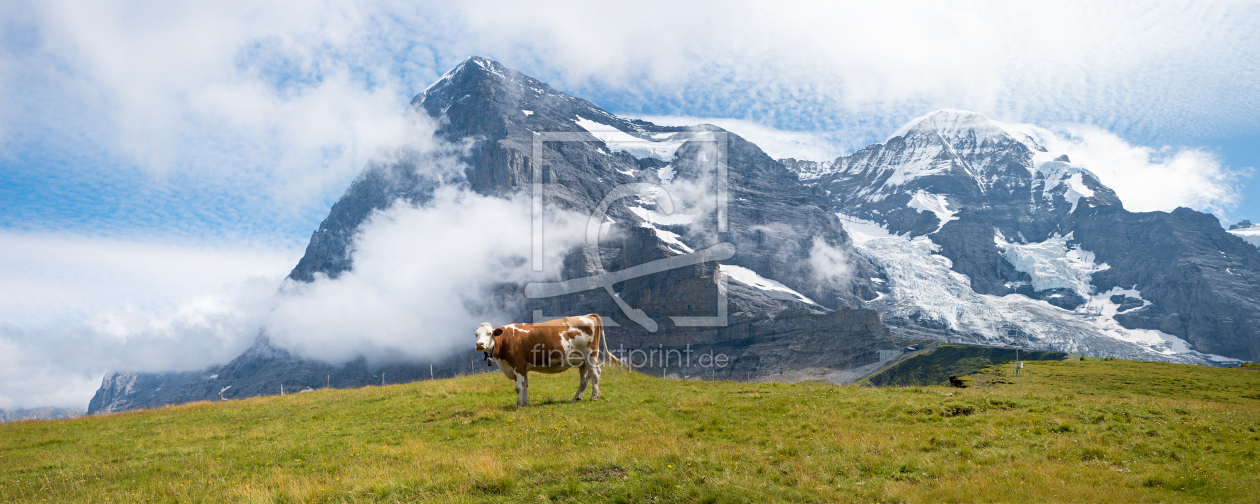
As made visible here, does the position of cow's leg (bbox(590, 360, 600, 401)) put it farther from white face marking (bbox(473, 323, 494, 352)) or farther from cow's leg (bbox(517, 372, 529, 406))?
white face marking (bbox(473, 323, 494, 352))

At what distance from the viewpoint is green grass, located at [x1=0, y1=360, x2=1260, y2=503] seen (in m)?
11.5

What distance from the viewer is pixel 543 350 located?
75.0ft

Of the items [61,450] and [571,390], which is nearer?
[61,450]

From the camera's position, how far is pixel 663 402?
70.9 feet

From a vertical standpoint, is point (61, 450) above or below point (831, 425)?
below

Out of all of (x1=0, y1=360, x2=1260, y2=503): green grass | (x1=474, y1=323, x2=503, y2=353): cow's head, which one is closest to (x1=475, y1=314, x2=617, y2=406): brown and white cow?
(x1=474, y1=323, x2=503, y2=353): cow's head

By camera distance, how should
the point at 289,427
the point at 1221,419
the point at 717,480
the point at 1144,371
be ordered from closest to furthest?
the point at 717,480 → the point at 1221,419 → the point at 289,427 → the point at 1144,371

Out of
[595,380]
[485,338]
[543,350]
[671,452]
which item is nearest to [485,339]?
[485,338]

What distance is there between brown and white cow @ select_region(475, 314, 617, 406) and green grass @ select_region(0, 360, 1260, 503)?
1.34 m

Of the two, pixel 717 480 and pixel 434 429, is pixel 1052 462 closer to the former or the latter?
pixel 717 480

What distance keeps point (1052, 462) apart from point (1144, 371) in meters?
45.7

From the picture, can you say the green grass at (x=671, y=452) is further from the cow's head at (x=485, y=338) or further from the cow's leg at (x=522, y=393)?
the cow's head at (x=485, y=338)

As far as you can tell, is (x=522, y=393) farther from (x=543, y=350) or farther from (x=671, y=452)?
(x=671, y=452)

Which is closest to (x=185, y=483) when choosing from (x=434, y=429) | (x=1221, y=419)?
(x=434, y=429)
